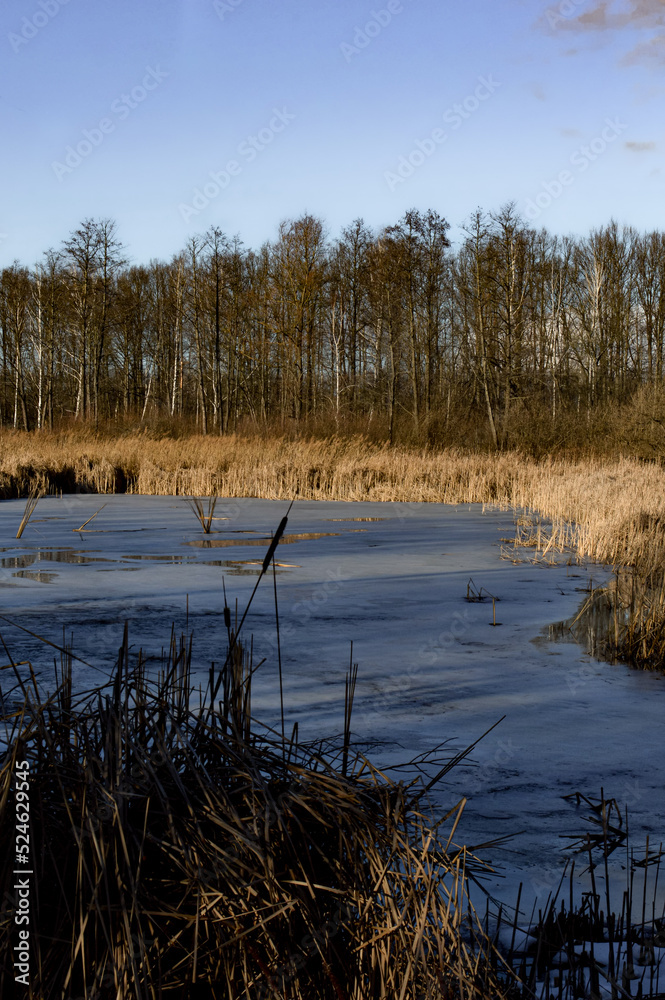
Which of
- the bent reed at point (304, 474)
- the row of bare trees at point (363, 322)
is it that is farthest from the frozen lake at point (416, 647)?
the row of bare trees at point (363, 322)

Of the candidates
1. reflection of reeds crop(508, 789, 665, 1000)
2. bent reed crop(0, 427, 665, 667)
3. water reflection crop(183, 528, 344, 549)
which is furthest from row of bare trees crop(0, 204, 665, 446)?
reflection of reeds crop(508, 789, 665, 1000)

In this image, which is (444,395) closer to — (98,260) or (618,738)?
(98,260)

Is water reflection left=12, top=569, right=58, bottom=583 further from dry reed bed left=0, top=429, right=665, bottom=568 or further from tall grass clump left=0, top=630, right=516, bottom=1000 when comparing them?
dry reed bed left=0, top=429, right=665, bottom=568

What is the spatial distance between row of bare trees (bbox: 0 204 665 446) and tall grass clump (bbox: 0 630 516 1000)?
68.6 ft

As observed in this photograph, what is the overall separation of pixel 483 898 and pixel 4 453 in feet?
52.2

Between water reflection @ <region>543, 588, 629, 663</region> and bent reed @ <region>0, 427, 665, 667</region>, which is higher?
bent reed @ <region>0, 427, 665, 667</region>

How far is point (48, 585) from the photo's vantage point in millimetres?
5387

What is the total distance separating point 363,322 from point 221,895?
29401 mm

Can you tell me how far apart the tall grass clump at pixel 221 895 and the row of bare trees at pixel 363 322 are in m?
20.9

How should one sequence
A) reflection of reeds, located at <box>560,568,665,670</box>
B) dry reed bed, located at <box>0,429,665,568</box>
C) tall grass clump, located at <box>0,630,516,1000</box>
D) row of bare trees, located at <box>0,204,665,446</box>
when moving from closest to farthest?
tall grass clump, located at <box>0,630,516,1000</box> → reflection of reeds, located at <box>560,568,665,670</box> → dry reed bed, located at <box>0,429,665,568</box> → row of bare trees, located at <box>0,204,665,446</box>

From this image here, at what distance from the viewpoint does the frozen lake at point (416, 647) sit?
227 cm

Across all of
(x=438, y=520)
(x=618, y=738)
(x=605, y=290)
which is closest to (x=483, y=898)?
(x=618, y=738)

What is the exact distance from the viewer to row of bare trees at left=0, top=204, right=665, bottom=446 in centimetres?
2575

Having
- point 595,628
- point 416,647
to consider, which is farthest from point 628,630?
point 416,647
